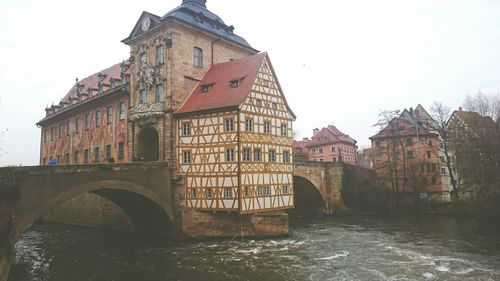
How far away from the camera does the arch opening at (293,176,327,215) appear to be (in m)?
35.2

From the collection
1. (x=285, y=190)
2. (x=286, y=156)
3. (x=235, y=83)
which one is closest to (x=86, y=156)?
(x=235, y=83)

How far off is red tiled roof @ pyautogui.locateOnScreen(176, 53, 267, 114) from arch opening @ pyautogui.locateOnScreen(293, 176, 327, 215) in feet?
45.2

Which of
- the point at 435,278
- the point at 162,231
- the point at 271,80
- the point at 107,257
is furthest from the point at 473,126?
the point at 107,257

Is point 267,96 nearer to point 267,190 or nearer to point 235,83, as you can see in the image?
point 235,83

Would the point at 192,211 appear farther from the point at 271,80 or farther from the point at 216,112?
the point at 271,80

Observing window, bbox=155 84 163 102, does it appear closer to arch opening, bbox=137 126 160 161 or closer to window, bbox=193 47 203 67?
arch opening, bbox=137 126 160 161

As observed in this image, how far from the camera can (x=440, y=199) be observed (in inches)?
1561

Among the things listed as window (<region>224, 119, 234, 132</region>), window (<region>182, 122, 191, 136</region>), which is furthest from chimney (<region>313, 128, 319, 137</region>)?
window (<region>224, 119, 234, 132</region>)

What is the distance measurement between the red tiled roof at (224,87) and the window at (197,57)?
2.86 feet

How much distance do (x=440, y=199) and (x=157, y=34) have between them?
105 feet

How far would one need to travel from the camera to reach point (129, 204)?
2327cm

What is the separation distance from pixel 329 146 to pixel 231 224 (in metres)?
44.6

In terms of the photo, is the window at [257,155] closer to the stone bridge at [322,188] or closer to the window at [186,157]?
the window at [186,157]

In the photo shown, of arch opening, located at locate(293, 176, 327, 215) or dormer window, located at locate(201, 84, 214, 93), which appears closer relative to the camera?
dormer window, located at locate(201, 84, 214, 93)
